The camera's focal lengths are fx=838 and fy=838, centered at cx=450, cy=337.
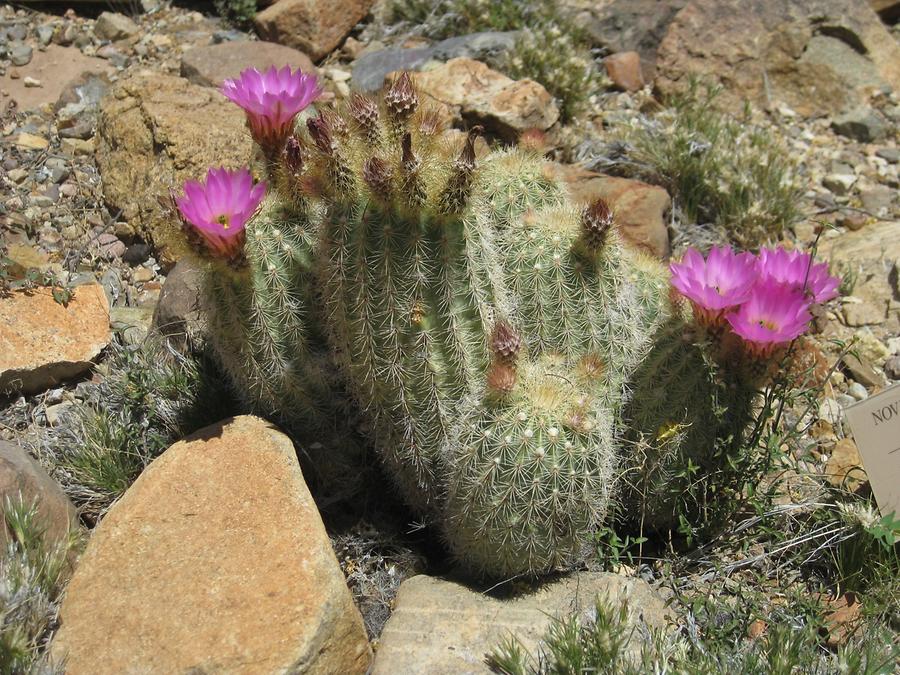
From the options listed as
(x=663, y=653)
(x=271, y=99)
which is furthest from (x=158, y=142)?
(x=663, y=653)

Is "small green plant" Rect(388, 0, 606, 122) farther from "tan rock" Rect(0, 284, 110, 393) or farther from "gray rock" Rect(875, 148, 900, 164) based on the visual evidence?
"tan rock" Rect(0, 284, 110, 393)

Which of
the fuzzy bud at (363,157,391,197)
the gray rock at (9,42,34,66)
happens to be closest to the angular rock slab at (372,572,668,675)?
the fuzzy bud at (363,157,391,197)

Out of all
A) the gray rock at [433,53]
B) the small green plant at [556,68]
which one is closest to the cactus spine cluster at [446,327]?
the small green plant at [556,68]

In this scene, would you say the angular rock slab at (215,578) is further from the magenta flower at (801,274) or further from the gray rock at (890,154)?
the gray rock at (890,154)

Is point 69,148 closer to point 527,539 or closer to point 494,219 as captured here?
point 494,219

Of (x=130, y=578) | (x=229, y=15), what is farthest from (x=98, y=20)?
(x=130, y=578)

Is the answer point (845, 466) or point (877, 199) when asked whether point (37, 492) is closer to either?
point (845, 466)

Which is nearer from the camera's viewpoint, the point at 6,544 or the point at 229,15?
the point at 6,544
